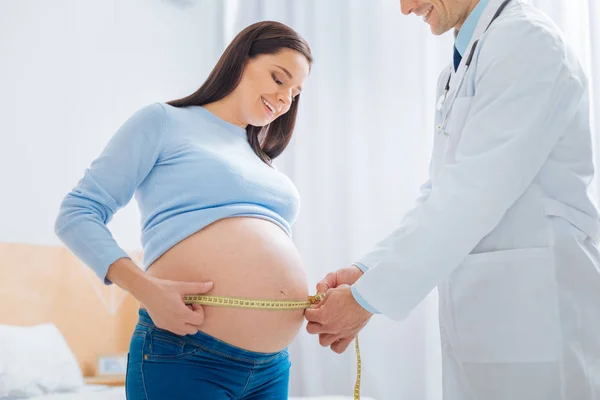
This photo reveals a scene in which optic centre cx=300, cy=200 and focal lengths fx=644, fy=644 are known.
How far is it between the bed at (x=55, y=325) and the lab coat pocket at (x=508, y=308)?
1375 mm

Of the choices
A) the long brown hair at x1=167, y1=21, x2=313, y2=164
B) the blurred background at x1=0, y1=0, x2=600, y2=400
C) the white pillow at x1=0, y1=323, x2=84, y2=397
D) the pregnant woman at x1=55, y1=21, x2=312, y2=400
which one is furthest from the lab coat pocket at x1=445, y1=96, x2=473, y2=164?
the white pillow at x1=0, y1=323, x2=84, y2=397

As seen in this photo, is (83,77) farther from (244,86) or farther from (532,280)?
(532,280)

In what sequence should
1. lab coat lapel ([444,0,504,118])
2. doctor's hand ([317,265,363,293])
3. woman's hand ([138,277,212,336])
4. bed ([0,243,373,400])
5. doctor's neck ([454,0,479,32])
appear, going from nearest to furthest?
woman's hand ([138,277,212,336]) < lab coat lapel ([444,0,504,118]) < doctor's neck ([454,0,479,32]) < doctor's hand ([317,265,363,293]) < bed ([0,243,373,400])

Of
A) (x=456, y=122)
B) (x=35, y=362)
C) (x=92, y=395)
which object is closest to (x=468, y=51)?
(x=456, y=122)

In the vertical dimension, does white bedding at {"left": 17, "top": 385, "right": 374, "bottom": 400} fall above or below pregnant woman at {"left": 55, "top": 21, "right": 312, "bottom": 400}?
below

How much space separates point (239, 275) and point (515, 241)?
64cm

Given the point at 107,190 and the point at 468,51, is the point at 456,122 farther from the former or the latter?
the point at 107,190

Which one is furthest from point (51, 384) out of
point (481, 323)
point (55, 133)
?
point (481, 323)

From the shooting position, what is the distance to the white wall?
3061mm

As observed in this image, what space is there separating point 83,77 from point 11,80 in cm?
40

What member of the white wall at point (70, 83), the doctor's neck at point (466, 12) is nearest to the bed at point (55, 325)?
the white wall at point (70, 83)

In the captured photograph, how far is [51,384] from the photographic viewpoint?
8.77 feet

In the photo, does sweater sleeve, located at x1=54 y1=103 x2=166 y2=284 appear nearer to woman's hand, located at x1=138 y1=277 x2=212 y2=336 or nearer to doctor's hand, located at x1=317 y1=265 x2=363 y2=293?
woman's hand, located at x1=138 y1=277 x2=212 y2=336

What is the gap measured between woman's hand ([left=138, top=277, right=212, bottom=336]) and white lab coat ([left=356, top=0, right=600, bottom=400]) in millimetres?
395
